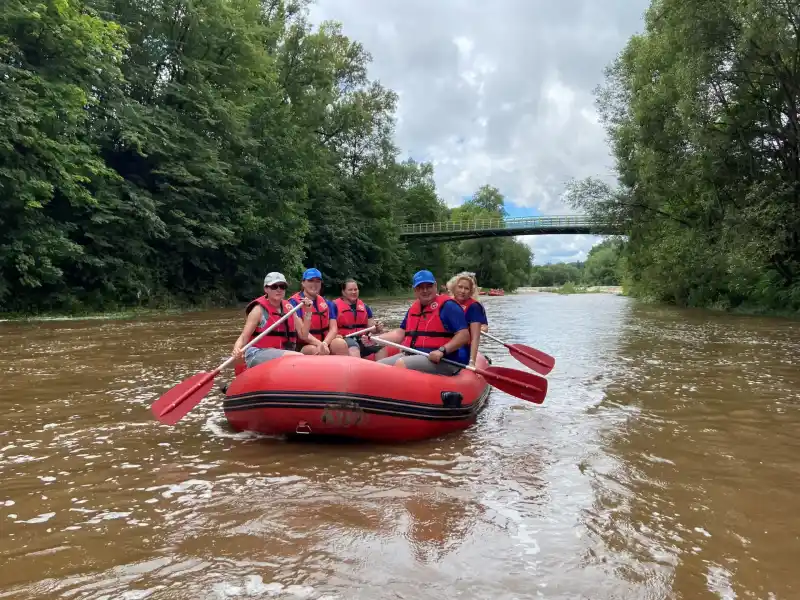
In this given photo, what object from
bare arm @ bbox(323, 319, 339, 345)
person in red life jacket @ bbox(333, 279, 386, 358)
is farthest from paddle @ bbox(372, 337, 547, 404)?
person in red life jacket @ bbox(333, 279, 386, 358)

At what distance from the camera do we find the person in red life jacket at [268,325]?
517 centimetres

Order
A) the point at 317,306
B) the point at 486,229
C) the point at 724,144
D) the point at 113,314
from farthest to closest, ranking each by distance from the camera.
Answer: the point at 486,229
the point at 113,314
the point at 724,144
the point at 317,306

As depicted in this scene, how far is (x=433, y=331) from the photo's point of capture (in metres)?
5.44

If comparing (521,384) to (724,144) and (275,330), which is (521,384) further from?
(724,144)

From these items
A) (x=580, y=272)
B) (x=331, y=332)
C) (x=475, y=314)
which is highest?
(x=580, y=272)

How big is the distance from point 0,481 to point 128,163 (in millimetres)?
16394

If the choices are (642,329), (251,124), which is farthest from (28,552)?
(251,124)

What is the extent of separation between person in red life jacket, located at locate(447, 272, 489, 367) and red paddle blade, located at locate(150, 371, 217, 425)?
222 cm

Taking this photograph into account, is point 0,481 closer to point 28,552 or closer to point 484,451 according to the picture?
point 28,552

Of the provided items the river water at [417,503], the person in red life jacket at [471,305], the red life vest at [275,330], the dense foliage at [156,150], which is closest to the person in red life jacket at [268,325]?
the red life vest at [275,330]

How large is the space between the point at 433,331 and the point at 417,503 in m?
2.26

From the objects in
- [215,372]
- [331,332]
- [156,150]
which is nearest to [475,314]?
[331,332]

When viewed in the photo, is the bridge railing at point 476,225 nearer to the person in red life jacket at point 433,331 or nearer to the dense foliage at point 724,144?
the dense foliage at point 724,144

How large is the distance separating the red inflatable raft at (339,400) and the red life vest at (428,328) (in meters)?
0.72
